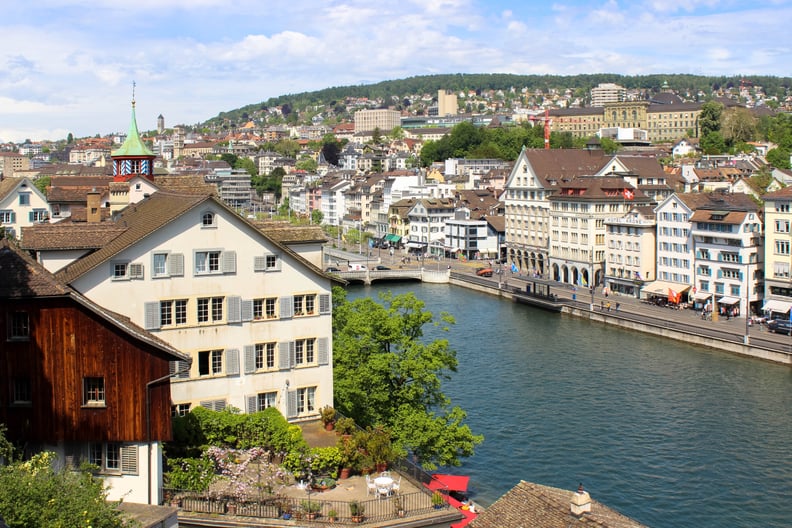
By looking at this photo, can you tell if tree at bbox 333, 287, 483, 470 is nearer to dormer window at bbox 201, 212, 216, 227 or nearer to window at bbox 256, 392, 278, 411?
window at bbox 256, 392, 278, 411

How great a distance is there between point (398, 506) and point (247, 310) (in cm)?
811

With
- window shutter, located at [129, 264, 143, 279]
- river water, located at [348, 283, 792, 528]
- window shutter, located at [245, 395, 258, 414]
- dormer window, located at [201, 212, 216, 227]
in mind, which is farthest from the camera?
river water, located at [348, 283, 792, 528]

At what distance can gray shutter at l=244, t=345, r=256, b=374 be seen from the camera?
89.5 ft

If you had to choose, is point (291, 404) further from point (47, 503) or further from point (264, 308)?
point (47, 503)

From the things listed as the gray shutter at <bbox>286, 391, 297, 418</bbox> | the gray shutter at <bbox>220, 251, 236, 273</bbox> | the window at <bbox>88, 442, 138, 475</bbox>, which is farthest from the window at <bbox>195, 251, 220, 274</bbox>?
the window at <bbox>88, 442, 138, 475</bbox>

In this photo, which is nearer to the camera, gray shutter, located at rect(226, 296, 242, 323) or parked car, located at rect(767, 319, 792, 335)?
gray shutter, located at rect(226, 296, 242, 323)

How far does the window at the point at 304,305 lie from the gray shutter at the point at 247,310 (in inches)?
55.4

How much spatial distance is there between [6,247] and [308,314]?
9050 millimetres

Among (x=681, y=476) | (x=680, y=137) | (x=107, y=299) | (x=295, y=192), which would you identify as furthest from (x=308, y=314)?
(x=680, y=137)

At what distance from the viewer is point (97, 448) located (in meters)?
21.1

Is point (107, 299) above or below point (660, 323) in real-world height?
above

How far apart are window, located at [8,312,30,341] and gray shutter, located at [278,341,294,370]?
823 centimetres

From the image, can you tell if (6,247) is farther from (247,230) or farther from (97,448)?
(247,230)

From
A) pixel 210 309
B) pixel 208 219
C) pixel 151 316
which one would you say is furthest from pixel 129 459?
pixel 208 219
